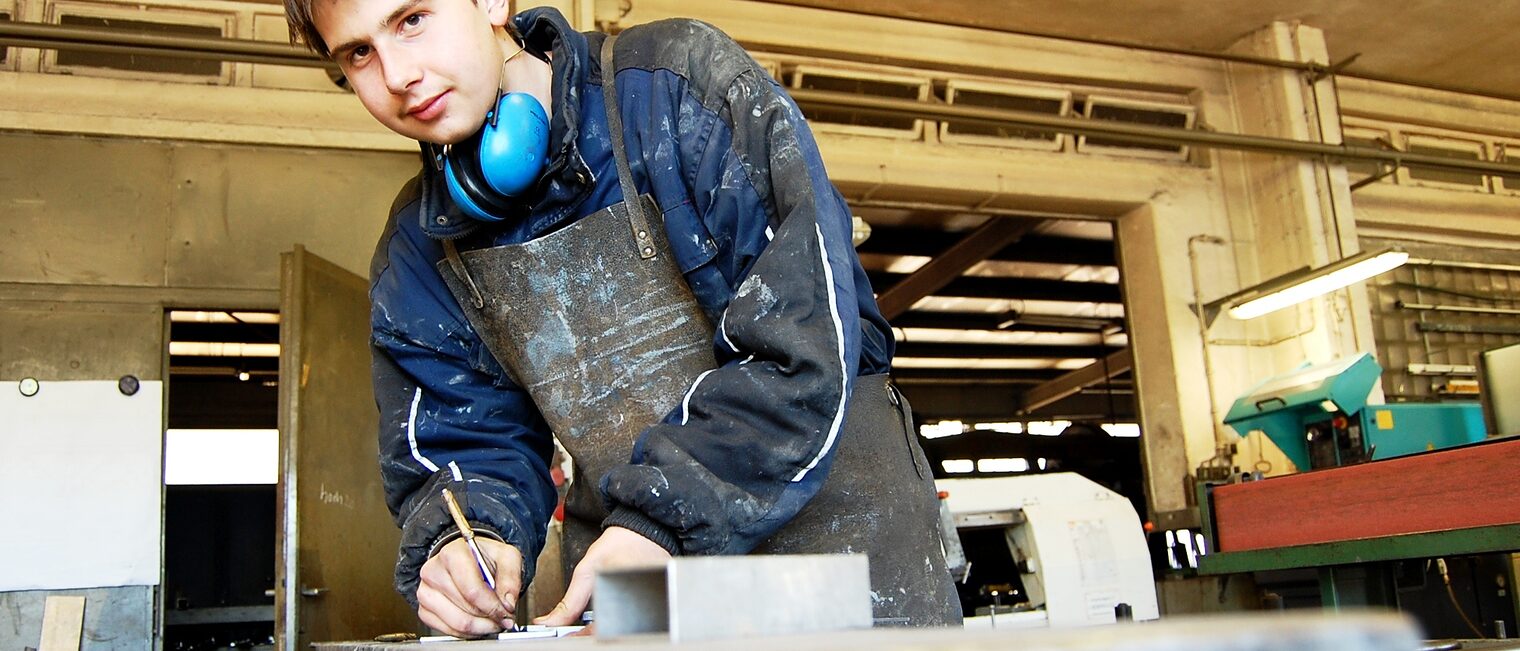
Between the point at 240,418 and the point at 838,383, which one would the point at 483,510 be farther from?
the point at 240,418

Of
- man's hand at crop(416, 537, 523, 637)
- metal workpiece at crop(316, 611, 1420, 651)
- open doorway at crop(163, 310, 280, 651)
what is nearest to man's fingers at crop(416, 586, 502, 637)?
man's hand at crop(416, 537, 523, 637)

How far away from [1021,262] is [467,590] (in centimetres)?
753

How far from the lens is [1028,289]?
915cm

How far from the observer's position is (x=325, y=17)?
4.35 ft

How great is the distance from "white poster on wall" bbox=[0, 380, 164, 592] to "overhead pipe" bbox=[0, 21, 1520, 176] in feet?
4.10

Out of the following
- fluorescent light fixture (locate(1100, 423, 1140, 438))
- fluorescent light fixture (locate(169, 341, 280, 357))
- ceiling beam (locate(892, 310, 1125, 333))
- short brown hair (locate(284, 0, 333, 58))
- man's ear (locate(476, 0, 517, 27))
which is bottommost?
short brown hair (locate(284, 0, 333, 58))

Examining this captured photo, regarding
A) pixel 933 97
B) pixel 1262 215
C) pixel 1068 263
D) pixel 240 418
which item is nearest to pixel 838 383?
pixel 933 97

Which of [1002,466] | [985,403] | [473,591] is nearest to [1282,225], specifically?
[473,591]

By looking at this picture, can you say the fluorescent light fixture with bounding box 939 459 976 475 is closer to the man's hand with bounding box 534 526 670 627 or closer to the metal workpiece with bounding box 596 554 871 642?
the man's hand with bounding box 534 526 670 627

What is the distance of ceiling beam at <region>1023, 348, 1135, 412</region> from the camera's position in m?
11.4

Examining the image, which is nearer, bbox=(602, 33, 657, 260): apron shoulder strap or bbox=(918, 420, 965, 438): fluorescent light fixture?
bbox=(602, 33, 657, 260): apron shoulder strap

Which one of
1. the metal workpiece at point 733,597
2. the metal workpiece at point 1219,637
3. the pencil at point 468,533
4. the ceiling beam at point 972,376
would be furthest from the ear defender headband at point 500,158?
the ceiling beam at point 972,376

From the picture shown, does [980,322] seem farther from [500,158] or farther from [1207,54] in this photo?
[500,158]

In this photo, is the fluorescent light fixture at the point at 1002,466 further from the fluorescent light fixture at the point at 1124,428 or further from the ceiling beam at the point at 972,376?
the fluorescent light fixture at the point at 1124,428
